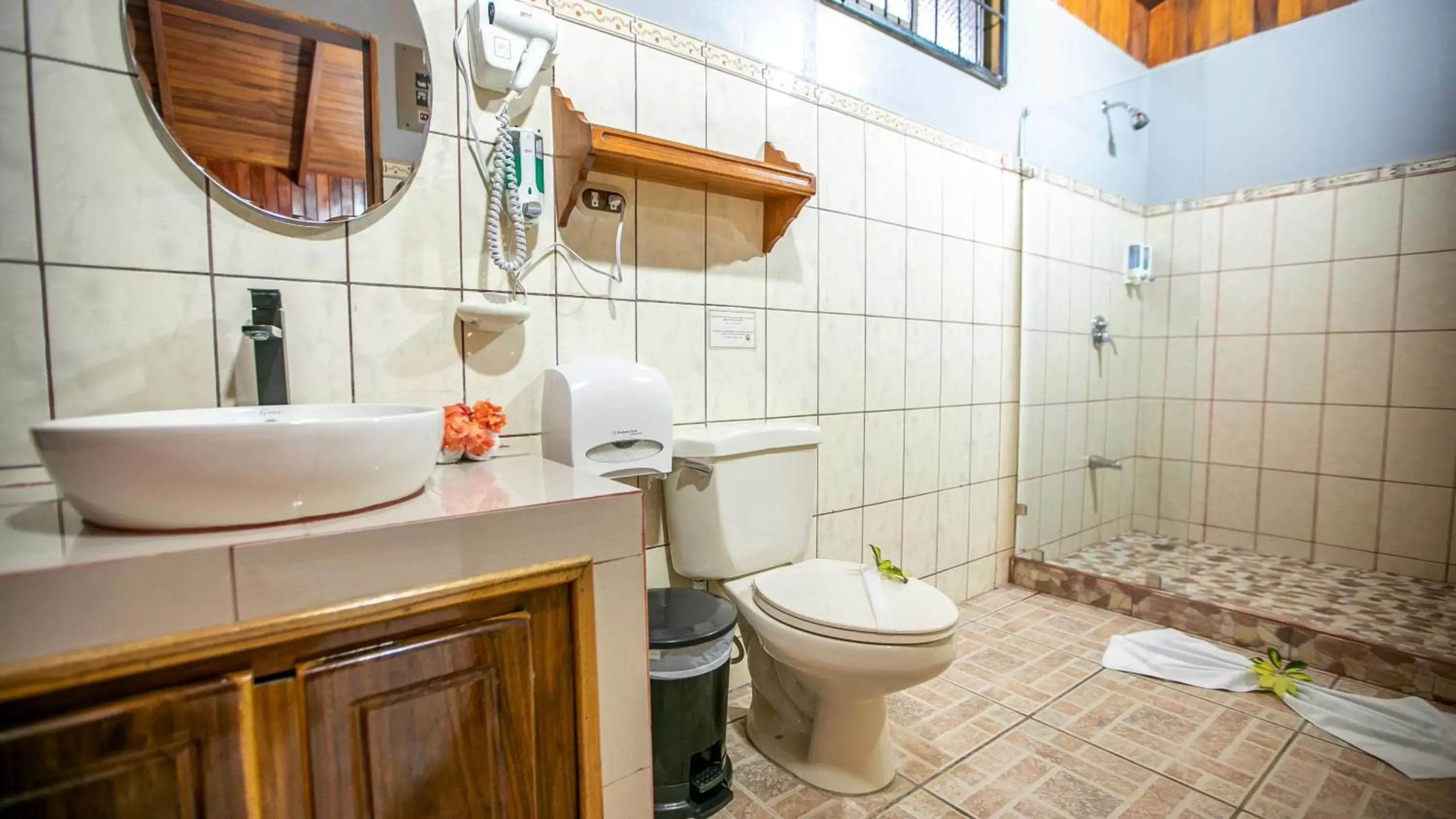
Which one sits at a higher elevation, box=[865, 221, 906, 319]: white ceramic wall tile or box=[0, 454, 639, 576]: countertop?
box=[865, 221, 906, 319]: white ceramic wall tile

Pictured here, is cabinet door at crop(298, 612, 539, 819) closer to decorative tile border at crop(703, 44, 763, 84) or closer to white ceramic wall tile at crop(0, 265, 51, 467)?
white ceramic wall tile at crop(0, 265, 51, 467)

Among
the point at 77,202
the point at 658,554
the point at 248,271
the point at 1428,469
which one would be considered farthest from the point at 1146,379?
the point at 77,202

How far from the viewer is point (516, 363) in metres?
1.33

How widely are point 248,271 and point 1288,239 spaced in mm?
3574

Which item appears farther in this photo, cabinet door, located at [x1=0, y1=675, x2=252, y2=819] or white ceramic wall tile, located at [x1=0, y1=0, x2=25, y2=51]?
white ceramic wall tile, located at [x1=0, y1=0, x2=25, y2=51]

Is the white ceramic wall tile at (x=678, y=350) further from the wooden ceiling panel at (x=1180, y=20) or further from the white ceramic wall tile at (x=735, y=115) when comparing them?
the wooden ceiling panel at (x=1180, y=20)

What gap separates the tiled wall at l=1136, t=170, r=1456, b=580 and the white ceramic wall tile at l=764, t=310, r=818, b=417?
76.0 inches

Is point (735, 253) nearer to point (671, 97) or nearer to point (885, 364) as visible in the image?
point (671, 97)

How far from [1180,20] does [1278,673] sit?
9.45 ft

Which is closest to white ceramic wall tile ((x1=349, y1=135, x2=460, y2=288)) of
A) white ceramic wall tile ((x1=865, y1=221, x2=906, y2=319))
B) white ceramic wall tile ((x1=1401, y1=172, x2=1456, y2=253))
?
white ceramic wall tile ((x1=865, y1=221, x2=906, y2=319))

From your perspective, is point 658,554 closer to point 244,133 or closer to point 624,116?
point 624,116

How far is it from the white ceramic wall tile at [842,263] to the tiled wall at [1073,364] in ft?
3.19

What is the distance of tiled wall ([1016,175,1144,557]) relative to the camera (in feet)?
8.39

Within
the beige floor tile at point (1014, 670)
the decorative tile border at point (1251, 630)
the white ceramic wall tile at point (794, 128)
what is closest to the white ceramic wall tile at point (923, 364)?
the white ceramic wall tile at point (794, 128)
